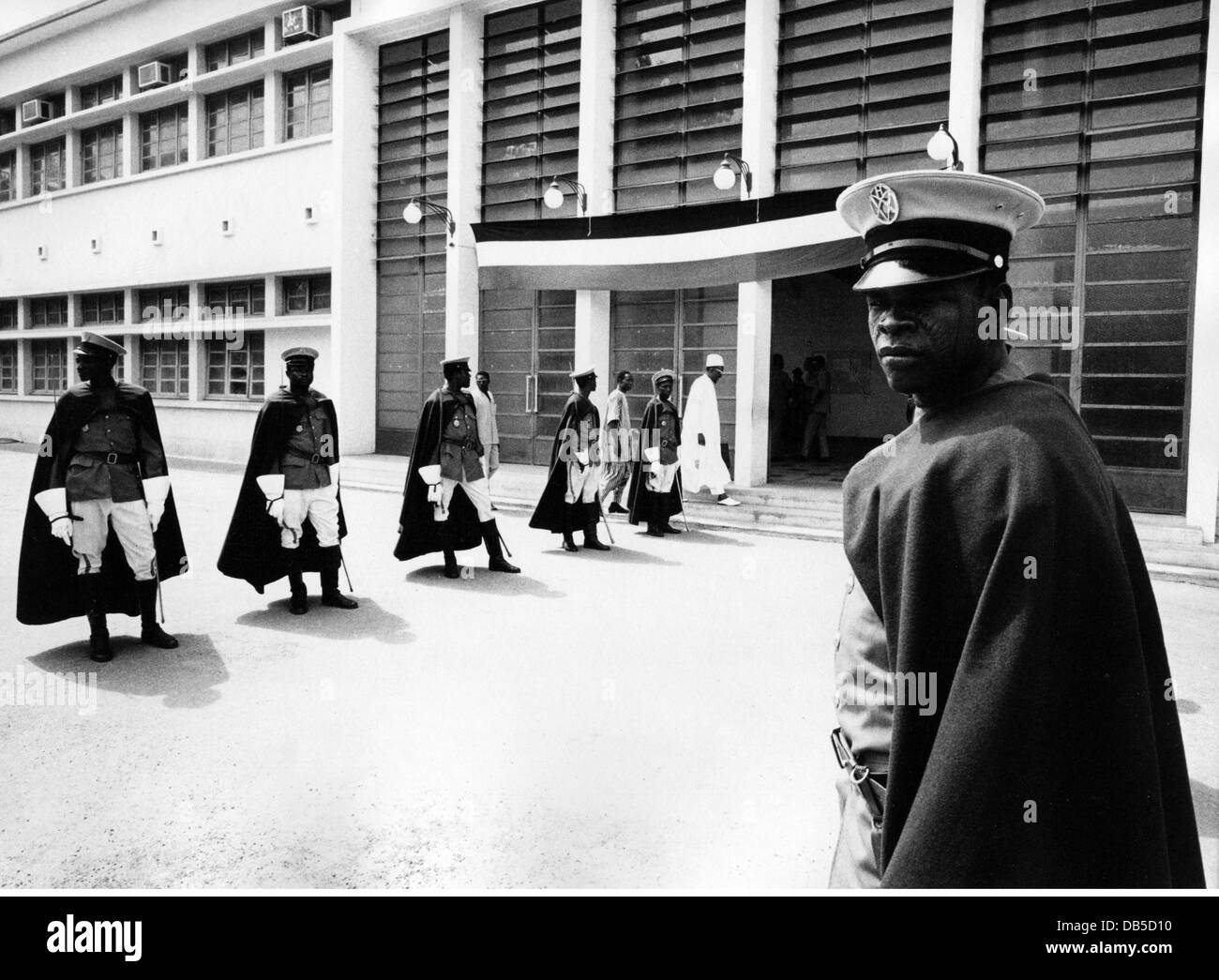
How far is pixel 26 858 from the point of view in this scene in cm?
352

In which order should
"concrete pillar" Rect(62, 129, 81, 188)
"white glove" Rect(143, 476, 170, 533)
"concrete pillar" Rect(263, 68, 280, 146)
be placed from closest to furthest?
"white glove" Rect(143, 476, 170, 533) → "concrete pillar" Rect(263, 68, 280, 146) → "concrete pillar" Rect(62, 129, 81, 188)

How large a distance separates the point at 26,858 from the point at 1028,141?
1271 cm

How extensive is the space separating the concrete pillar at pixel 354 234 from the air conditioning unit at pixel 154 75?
563 cm

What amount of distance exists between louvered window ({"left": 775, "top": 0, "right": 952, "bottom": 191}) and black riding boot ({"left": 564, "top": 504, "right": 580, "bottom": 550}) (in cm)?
632

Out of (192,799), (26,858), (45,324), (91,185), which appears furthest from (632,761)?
(45,324)

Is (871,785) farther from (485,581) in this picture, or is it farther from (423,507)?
(423,507)

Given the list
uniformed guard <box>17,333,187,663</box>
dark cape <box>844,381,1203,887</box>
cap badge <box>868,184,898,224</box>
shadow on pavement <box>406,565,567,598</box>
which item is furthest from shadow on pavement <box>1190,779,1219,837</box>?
uniformed guard <box>17,333,187,663</box>

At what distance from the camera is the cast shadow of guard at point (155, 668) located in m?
5.52

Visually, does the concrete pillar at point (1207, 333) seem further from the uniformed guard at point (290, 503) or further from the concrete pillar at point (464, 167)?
the concrete pillar at point (464, 167)

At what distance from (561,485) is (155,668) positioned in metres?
5.34

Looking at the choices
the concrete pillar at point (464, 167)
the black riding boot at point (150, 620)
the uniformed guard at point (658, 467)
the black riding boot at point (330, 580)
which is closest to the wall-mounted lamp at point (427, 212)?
the concrete pillar at point (464, 167)

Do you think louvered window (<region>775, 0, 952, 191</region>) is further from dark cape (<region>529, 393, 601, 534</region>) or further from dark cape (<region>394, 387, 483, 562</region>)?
dark cape (<region>394, 387, 483, 562</region>)

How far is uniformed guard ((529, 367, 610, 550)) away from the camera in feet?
34.9
